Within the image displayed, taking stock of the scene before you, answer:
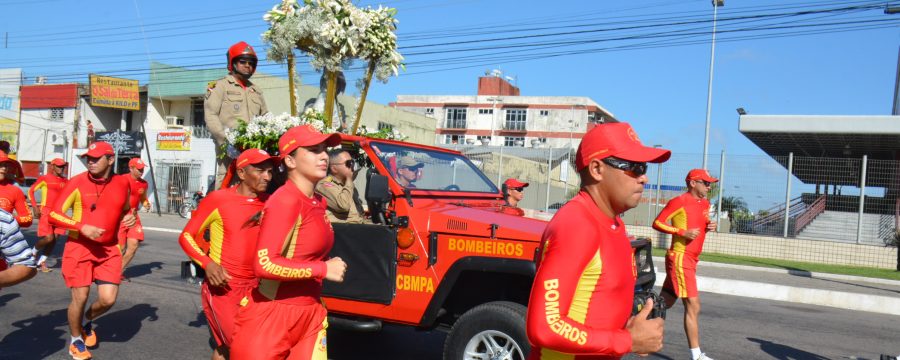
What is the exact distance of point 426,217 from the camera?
557 cm

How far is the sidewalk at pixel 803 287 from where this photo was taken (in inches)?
466

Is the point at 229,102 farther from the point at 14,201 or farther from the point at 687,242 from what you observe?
the point at 687,242

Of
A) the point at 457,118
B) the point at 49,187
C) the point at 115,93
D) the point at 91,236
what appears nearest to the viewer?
the point at 91,236

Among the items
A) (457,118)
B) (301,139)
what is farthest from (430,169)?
(457,118)

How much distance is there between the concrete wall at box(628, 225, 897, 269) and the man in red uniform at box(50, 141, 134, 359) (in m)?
14.2

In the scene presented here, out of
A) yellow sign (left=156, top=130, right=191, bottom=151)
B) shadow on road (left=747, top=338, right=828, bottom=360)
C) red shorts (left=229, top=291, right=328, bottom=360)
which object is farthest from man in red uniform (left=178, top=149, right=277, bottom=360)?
yellow sign (left=156, top=130, right=191, bottom=151)

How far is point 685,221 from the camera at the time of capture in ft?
23.8

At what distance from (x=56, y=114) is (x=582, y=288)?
44610 mm

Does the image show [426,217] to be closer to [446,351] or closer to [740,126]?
[446,351]

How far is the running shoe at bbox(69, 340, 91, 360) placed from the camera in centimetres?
622

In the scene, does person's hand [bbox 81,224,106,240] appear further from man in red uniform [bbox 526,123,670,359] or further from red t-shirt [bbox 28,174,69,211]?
red t-shirt [bbox 28,174,69,211]

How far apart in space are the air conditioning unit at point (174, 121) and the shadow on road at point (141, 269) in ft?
83.0

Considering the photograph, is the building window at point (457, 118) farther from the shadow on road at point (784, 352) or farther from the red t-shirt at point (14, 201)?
the shadow on road at point (784, 352)

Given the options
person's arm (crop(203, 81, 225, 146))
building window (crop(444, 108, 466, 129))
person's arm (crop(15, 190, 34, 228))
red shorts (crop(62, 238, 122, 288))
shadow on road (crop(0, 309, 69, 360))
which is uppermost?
→ building window (crop(444, 108, 466, 129))
